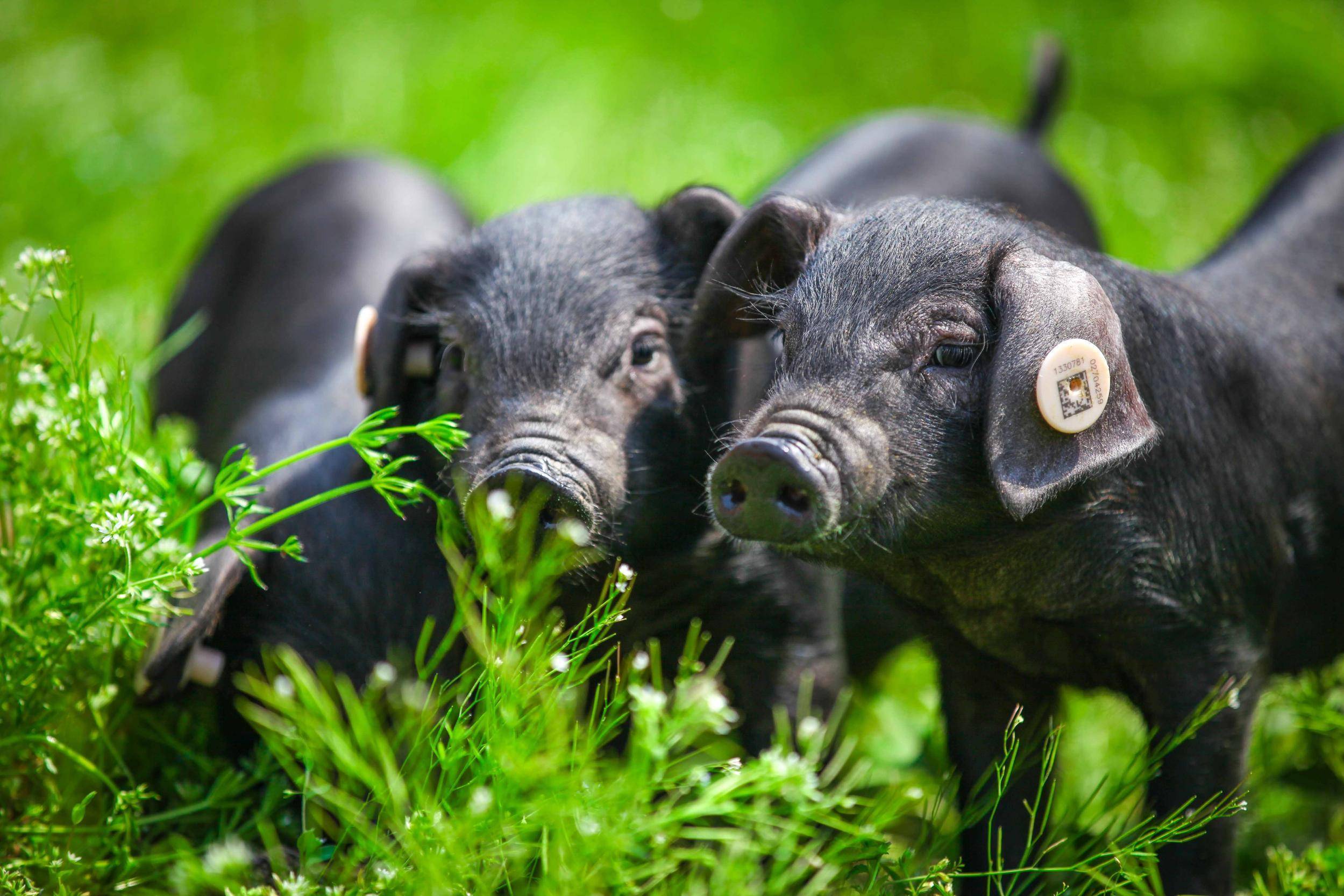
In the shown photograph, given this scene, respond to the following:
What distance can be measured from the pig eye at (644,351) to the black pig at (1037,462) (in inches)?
5.7

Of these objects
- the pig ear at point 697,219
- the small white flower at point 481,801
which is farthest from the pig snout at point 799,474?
the pig ear at point 697,219

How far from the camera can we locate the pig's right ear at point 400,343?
9.46ft

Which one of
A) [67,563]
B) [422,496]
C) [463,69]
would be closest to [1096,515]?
[422,496]

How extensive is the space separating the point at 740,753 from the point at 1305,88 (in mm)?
5450

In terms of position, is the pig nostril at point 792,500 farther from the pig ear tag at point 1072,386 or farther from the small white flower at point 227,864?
the small white flower at point 227,864

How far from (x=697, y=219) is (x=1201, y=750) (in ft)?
4.79

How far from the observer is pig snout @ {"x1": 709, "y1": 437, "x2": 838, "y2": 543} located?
207cm

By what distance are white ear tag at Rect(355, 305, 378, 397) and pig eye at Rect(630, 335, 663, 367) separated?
58cm

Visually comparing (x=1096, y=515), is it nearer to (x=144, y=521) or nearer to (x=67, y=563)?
(x=144, y=521)

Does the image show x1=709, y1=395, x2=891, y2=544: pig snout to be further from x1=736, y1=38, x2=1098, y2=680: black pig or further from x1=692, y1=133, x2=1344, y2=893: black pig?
x1=736, y1=38, x2=1098, y2=680: black pig

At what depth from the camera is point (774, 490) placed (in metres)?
2.11

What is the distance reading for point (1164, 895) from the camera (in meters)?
2.54

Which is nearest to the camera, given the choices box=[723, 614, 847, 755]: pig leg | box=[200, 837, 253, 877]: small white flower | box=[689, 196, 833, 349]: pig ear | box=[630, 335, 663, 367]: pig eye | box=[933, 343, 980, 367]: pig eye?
box=[200, 837, 253, 877]: small white flower

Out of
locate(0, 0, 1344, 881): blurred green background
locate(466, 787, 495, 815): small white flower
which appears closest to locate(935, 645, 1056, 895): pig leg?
locate(466, 787, 495, 815): small white flower
